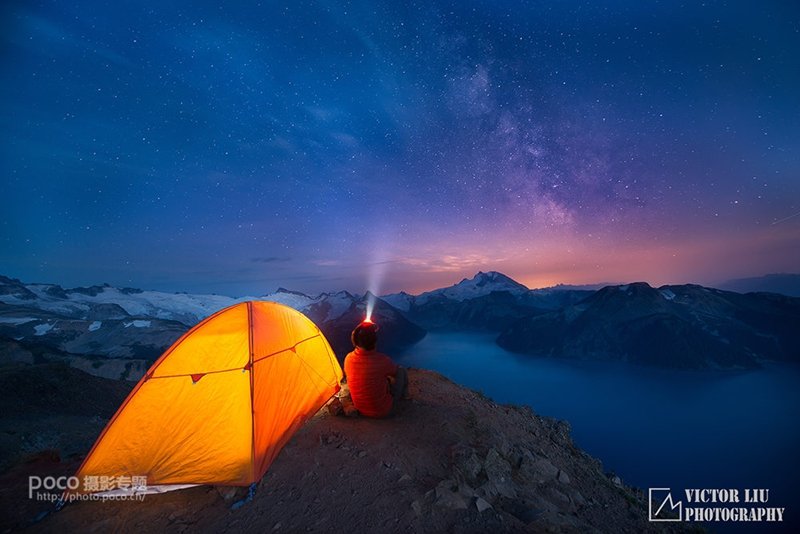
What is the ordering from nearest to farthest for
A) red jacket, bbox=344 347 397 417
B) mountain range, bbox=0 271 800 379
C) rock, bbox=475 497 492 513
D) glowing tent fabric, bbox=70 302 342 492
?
1. rock, bbox=475 497 492 513
2. glowing tent fabric, bbox=70 302 342 492
3. red jacket, bbox=344 347 397 417
4. mountain range, bbox=0 271 800 379

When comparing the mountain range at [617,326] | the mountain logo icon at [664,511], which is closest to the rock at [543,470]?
the mountain logo icon at [664,511]

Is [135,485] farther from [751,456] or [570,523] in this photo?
[751,456]

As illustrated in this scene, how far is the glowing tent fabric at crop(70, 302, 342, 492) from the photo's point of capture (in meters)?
6.17

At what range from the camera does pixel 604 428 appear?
292ft

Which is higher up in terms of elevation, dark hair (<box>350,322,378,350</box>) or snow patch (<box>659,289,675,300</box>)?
snow patch (<box>659,289,675,300</box>)

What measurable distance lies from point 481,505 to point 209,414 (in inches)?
231

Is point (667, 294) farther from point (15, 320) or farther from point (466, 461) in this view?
point (15, 320)

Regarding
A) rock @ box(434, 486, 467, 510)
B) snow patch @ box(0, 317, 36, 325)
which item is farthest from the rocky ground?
snow patch @ box(0, 317, 36, 325)

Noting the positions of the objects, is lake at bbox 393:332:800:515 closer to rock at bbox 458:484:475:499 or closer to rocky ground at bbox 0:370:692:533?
→ rocky ground at bbox 0:370:692:533

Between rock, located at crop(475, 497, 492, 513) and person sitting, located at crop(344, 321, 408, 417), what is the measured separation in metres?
3.33

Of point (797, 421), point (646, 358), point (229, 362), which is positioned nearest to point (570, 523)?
point (229, 362)

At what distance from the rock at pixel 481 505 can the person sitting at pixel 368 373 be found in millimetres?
3329

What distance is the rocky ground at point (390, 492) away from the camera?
5.16m

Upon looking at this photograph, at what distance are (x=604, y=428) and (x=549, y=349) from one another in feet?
321
